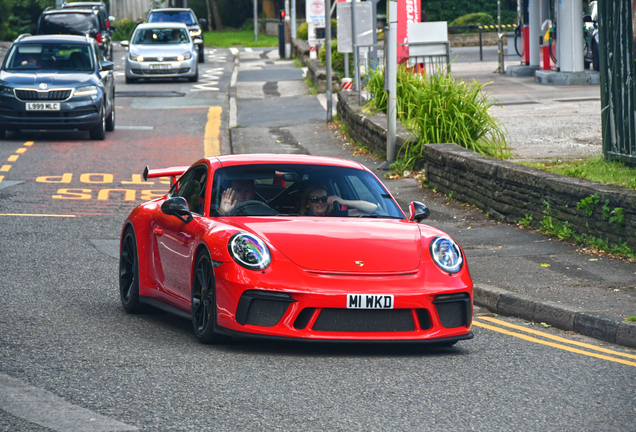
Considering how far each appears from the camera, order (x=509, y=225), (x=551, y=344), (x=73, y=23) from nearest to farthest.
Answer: (x=551, y=344) < (x=509, y=225) < (x=73, y=23)

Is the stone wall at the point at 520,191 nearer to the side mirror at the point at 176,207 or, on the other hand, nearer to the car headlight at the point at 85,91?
the side mirror at the point at 176,207

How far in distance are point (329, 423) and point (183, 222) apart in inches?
107

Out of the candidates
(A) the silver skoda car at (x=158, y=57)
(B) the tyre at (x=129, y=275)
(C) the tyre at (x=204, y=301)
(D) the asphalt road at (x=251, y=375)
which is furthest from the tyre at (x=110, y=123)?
(C) the tyre at (x=204, y=301)

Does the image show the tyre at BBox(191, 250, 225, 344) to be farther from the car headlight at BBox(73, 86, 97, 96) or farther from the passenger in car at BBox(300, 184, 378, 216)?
the car headlight at BBox(73, 86, 97, 96)

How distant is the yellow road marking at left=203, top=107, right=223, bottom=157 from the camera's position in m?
19.5

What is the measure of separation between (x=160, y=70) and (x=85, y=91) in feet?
40.3

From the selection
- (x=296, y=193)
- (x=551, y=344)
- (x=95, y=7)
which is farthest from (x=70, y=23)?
(x=551, y=344)

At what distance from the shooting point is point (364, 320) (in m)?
6.47

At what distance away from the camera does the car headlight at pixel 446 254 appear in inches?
268

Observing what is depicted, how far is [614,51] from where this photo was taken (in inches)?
523

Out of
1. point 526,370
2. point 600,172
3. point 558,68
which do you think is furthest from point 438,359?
point 558,68

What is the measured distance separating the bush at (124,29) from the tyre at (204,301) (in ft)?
185

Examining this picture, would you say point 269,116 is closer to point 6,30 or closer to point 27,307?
point 27,307

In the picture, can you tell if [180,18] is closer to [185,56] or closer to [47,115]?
[185,56]
